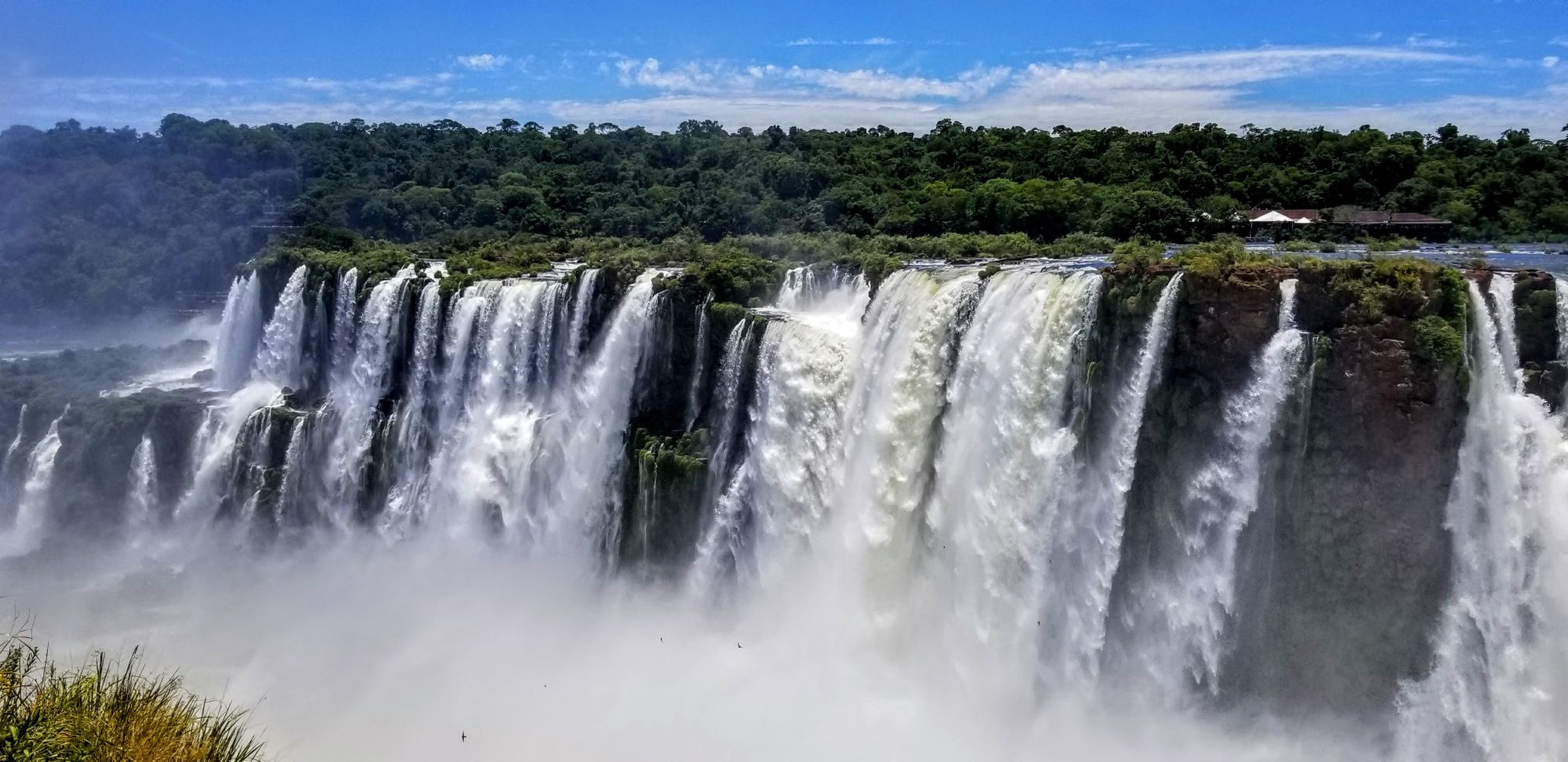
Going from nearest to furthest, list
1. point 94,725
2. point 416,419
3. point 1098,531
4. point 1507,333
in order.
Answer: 1. point 94,725
2. point 1507,333
3. point 1098,531
4. point 416,419

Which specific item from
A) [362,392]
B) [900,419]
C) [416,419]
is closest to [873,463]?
[900,419]

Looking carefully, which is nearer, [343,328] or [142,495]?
[142,495]

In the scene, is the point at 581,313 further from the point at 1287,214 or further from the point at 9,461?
the point at 1287,214

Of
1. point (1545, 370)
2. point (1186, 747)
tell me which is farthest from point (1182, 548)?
point (1545, 370)

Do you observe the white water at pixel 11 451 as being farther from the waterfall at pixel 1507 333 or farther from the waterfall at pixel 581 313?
the waterfall at pixel 1507 333

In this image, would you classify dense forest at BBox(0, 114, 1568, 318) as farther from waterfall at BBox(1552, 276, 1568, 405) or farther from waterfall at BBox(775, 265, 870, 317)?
waterfall at BBox(1552, 276, 1568, 405)

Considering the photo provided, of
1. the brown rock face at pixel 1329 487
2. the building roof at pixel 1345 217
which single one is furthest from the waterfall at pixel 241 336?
the building roof at pixel 1345 217

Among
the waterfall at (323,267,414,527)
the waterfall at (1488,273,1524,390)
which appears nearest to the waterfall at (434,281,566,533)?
the waterfall at (323,267,414,527)
